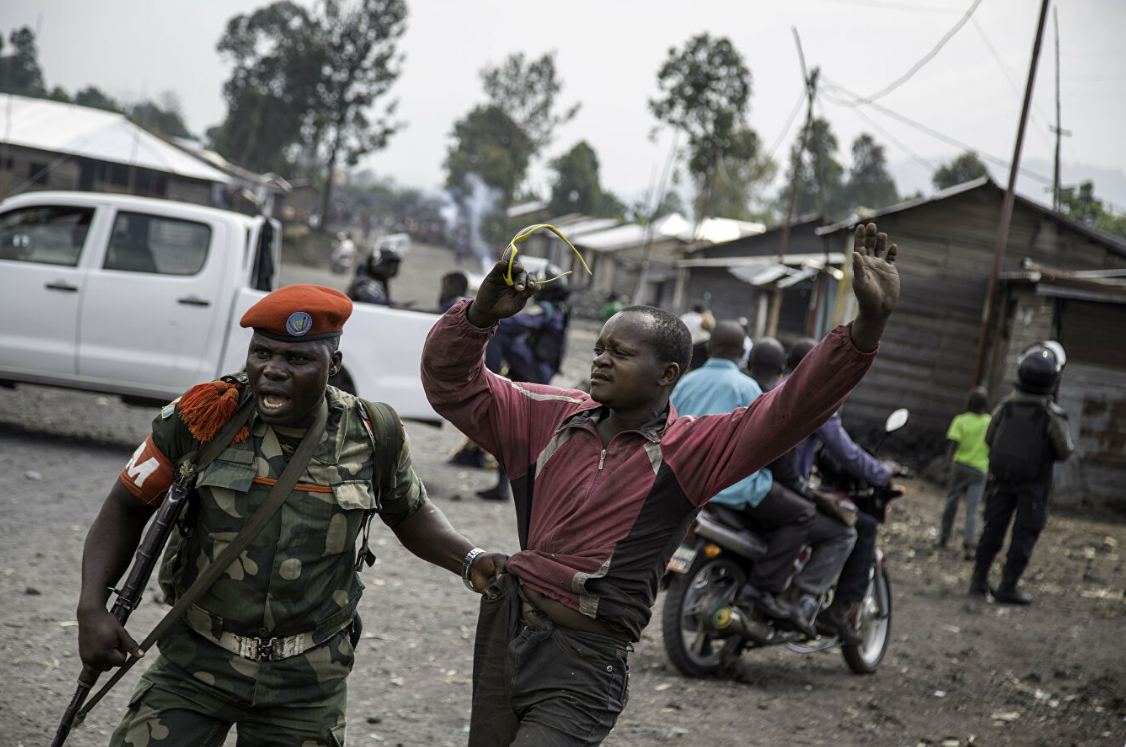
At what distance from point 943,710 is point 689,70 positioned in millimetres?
38911

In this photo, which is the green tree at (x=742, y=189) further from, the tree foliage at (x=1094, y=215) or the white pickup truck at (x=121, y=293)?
the white pickup truck at (x=121, y=293)

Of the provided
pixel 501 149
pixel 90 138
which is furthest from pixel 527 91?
pixel 90 138

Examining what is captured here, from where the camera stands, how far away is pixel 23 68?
76000mm

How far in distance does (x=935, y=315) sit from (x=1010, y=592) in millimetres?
10552

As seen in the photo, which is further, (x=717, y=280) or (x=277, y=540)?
(x=717, y=280)

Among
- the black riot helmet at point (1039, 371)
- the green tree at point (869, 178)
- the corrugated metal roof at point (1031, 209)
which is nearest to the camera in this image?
the black riot helmet at point (1039, 371)

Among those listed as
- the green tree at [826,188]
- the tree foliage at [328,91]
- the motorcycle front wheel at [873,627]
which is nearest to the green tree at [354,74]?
the tree foliage at [328,91]

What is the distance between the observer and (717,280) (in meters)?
34.5

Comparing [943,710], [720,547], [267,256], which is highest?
[267,256]

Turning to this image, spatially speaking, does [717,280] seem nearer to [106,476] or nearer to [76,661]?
[106,476]

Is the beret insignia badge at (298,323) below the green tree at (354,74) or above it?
below

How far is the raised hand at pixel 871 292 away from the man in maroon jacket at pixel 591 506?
0.87 feet

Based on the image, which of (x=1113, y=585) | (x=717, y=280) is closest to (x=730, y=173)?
(x=717, y=280)

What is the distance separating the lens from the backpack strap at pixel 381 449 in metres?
2.66
